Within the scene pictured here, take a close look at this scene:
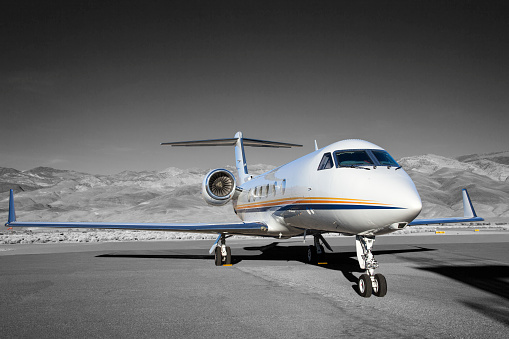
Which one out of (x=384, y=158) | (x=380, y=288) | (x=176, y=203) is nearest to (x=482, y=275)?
(x=380, y=288)

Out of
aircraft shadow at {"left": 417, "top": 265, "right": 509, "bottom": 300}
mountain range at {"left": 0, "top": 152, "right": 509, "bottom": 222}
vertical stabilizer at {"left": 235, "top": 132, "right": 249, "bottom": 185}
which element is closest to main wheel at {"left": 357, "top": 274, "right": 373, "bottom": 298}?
aircraft shadow at {"left": 417, "top": 265, "right": 509, "bottom": 300}

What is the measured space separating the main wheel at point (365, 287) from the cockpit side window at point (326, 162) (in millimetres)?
2603

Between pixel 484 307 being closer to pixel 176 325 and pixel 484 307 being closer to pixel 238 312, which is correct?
pixel 238 312

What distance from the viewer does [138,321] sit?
5.95 meters

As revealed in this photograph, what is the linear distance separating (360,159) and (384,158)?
0.51m

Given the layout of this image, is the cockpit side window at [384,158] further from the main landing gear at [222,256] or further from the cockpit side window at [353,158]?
the main landing gear at [222,256]

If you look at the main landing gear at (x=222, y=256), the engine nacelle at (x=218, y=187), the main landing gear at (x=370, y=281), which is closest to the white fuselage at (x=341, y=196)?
the main landing gear at (x=370, y=281)

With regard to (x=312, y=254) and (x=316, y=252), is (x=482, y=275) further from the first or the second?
(x=312, y=254)

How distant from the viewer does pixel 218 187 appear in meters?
15.8

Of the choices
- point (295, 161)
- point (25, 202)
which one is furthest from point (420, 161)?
point (295, 161)

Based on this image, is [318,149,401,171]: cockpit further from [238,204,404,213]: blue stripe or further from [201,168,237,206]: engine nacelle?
[201,168,237,206]: engine nacelle

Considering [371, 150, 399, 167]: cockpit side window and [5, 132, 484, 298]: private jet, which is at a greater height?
[371, 150, 399, 167]: cockpit side window

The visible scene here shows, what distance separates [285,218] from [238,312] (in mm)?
5367

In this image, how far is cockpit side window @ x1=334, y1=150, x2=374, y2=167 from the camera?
8.42 m
